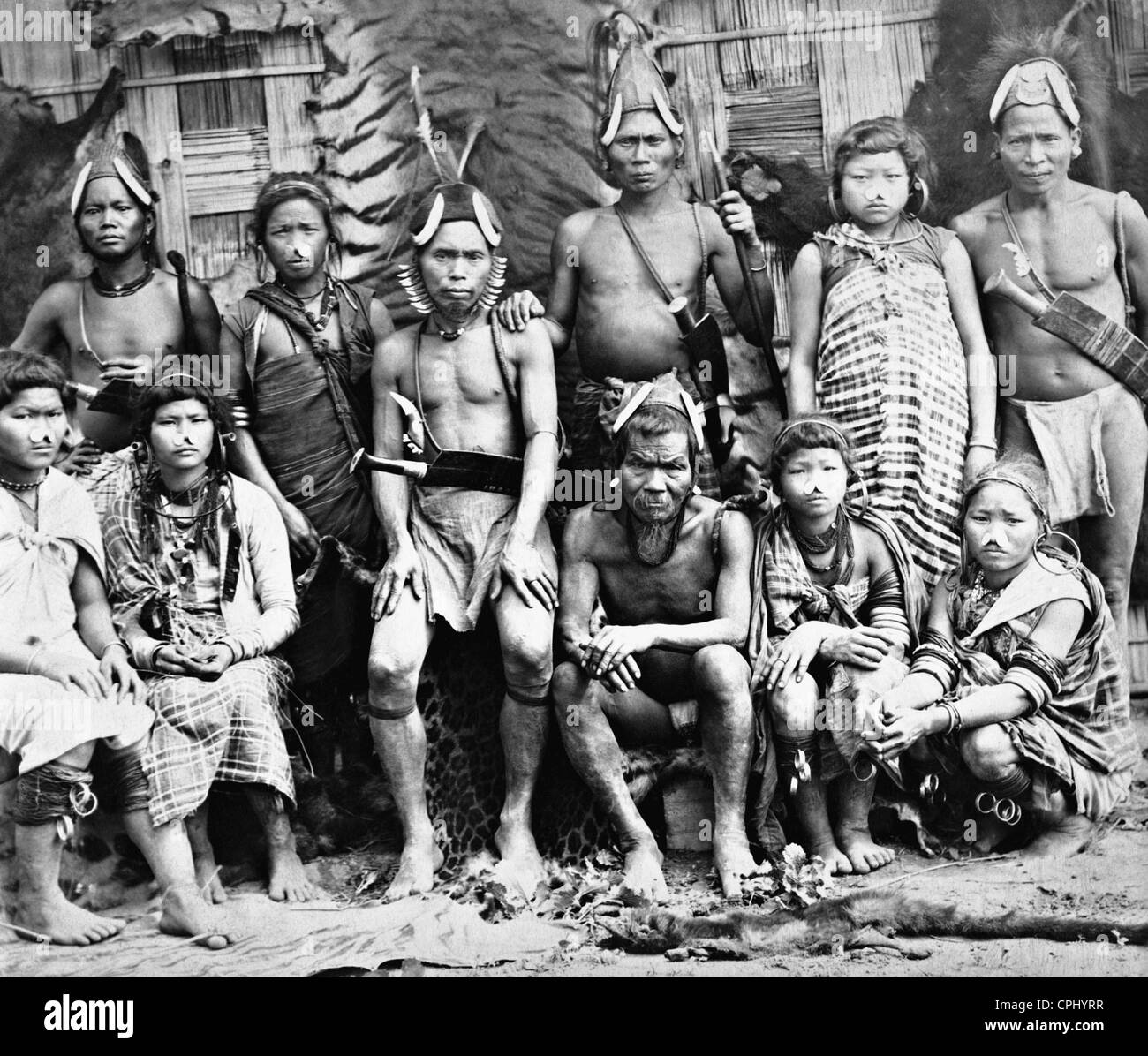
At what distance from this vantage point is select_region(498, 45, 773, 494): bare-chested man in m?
9.03

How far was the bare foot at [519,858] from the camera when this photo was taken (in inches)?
331

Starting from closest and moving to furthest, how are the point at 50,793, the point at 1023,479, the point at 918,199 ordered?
the point at 50,793
the point at 1023,479
the point at 918,199

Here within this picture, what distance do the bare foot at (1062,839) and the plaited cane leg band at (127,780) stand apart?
3.50m

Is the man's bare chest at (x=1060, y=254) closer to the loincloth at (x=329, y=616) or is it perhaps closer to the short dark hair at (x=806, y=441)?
the short dark hair at (x=806, y=441)

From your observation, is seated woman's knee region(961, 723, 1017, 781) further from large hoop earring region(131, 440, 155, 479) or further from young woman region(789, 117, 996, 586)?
large hoop earring region(131, 440, 155, 479)

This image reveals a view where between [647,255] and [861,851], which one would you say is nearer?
[861,851]

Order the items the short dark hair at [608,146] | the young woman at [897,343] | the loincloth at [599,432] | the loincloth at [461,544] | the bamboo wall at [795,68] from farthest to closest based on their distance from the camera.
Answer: the bamboo wall at [795,68] < the short dark hair at [608,146] < the loincloth at [599,432] < the young woman at [897,343] < the loincloth at [461,544]

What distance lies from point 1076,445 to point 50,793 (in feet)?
14.6

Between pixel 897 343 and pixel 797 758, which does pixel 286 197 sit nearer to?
pixel 897 343

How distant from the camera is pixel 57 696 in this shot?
8297mm

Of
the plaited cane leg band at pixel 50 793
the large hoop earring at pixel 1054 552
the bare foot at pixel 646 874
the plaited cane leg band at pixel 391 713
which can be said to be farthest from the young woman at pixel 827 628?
the plaited cane leg band at pixel 50 793

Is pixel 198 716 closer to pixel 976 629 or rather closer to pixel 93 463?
pixel 93 463

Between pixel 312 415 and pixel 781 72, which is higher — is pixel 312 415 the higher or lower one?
the lower one

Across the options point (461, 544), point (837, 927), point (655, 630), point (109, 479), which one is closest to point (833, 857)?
point (837, 927)
